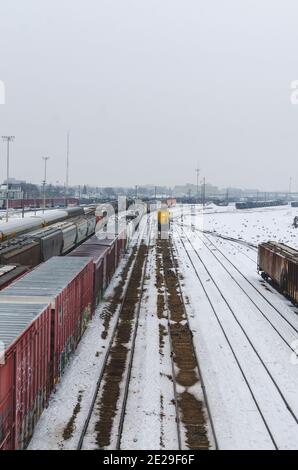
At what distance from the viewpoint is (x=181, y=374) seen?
1636cm

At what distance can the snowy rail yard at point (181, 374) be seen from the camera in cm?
1233

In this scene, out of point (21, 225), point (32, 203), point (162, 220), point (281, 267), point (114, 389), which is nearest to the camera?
point (114, 389)

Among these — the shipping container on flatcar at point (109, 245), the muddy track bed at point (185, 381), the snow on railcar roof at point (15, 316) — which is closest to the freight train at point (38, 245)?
the shipping container on flatcar at point (109, 245)

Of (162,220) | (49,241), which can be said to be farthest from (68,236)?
(162,220)

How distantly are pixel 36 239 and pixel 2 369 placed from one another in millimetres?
18941

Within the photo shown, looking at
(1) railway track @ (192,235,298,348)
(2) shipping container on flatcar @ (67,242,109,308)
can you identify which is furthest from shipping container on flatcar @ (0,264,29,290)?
(1) railway track @ (192,235,298,348)

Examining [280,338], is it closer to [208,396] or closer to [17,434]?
[208,396]

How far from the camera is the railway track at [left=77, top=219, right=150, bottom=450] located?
39.7ft

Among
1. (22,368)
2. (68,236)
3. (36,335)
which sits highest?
(68,236)

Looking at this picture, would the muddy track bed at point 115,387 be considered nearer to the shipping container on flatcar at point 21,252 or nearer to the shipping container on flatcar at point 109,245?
the shipping container on flatcar at point 109,245

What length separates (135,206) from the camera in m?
91.6

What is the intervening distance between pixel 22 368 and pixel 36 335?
1.21 metres

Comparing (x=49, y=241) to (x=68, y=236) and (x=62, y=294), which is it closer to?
(x=68, y=236)
